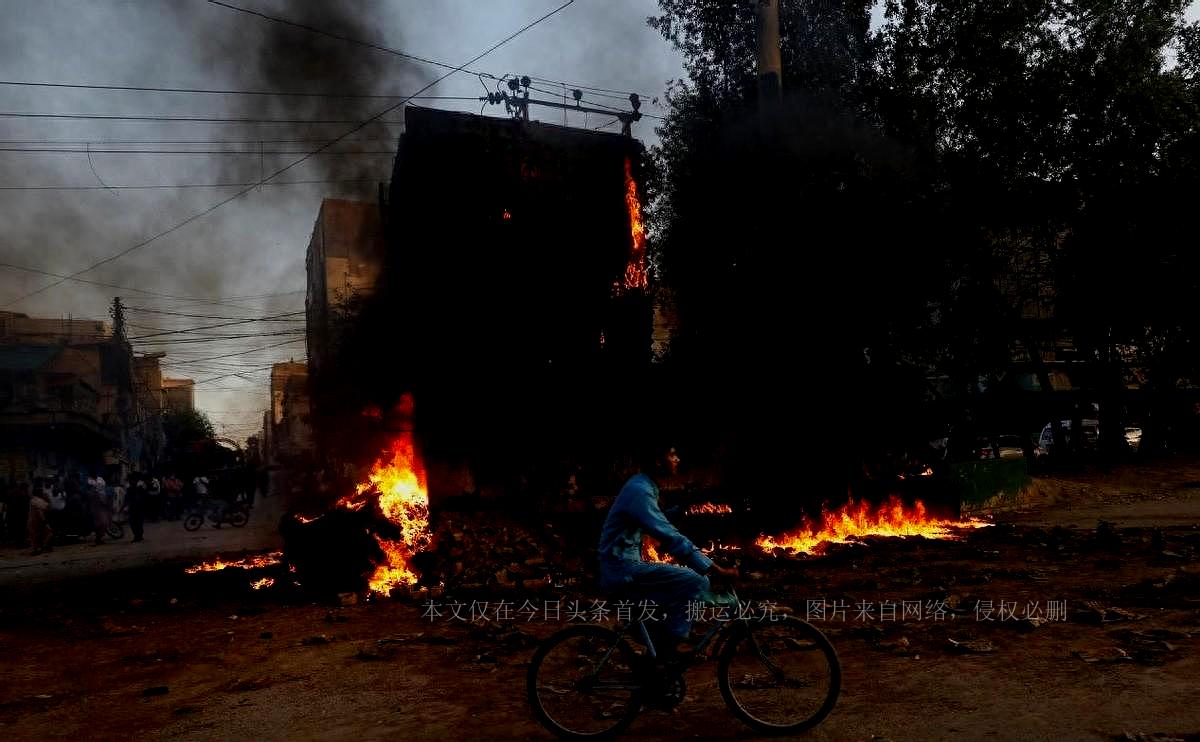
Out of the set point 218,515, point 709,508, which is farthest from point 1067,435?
point 218,515

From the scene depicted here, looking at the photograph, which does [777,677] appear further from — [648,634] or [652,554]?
[652,554]

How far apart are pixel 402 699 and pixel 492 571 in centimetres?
558

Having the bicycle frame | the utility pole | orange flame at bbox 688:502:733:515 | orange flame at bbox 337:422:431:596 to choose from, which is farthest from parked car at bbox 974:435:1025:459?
the bicycle frame

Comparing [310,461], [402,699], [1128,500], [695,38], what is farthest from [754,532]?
[310,461]

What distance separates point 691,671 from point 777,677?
1.76 metres

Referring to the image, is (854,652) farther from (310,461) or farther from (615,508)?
(310,461)

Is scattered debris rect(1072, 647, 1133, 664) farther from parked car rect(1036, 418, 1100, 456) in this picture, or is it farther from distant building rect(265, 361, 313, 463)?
distant building rect(265, 361, 313, 463)

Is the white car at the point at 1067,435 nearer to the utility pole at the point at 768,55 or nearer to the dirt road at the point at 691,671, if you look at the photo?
the dirt road at the point at 691,671

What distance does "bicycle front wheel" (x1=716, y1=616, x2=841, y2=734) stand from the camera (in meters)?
5.02

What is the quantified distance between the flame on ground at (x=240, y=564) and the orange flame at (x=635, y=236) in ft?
39.2

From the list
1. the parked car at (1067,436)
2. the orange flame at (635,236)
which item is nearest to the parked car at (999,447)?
the parked car at (1067,436)

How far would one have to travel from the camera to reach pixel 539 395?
64.6 ft

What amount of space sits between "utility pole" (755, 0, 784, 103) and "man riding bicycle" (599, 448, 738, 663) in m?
12.8

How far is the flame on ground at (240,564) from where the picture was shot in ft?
47.4
